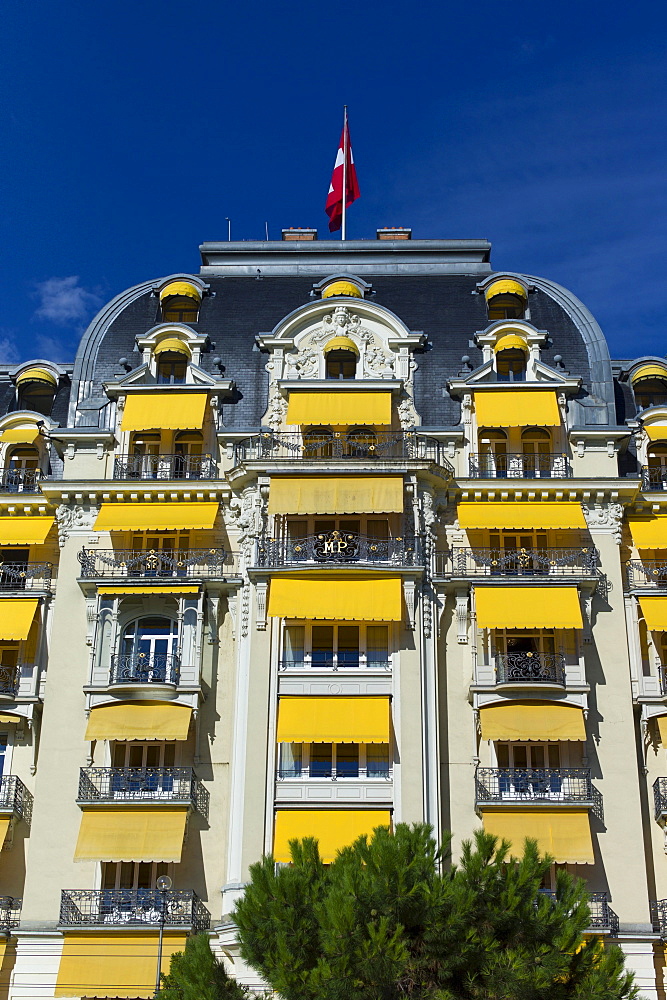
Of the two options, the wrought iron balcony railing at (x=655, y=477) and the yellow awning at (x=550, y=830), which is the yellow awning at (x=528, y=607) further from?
the wrought iron balcony railing at (x=655, y=477)

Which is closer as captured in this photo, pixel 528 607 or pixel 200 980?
pixel 200 980

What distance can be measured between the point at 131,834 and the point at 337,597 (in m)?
9.30

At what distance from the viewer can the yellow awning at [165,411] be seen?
45.8 m

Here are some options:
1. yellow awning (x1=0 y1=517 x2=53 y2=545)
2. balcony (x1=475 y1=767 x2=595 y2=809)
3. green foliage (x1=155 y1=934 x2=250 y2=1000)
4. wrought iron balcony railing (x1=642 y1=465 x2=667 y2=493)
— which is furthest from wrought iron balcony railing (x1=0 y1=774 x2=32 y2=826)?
wrought iron balcony railing (x1=642 y1=465 x2=667 y2=493)

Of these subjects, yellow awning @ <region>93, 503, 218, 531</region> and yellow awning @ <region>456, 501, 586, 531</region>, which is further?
yellow awning @ <region>93, 503, 218, 531</region>

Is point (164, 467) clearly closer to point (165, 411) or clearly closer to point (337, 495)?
point (165, 411)

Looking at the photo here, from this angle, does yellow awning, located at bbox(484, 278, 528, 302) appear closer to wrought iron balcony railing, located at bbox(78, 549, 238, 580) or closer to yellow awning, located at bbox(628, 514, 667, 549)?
yellow awning, located at bbox(628, 514, 667, 549)

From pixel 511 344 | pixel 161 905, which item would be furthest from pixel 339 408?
pixel 161 905

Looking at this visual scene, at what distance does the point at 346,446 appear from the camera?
46000mm

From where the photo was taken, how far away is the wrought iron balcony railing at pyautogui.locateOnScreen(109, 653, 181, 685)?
42.9 meters

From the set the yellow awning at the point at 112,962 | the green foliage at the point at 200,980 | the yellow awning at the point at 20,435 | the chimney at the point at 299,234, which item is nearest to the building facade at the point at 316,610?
the yellow awning at the point at 112,962

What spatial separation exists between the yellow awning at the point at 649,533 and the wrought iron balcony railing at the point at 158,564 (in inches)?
511

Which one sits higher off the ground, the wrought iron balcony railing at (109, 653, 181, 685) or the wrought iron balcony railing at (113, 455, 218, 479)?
the wrought iron balcony railing at (113, 455, 218, 479)

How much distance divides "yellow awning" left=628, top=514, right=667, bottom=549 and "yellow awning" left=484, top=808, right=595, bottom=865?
9.21 meters
